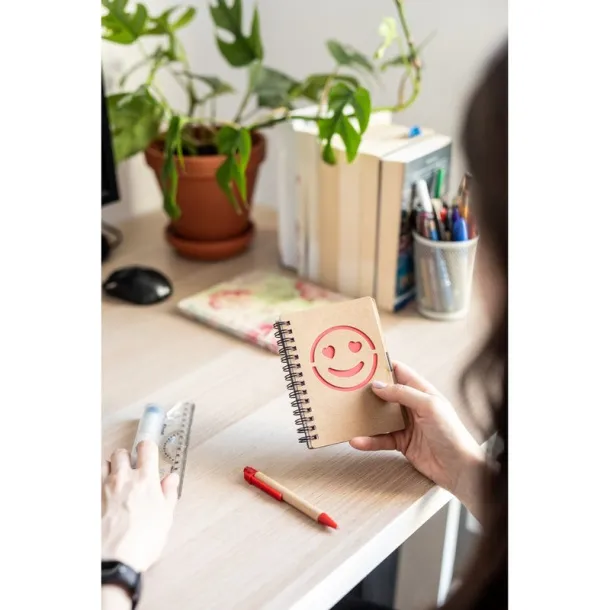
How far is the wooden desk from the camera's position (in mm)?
604

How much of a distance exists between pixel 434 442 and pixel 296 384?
0.14 metres

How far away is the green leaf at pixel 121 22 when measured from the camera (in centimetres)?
101

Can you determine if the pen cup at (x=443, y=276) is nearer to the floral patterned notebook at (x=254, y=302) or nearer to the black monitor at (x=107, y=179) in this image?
the floral patterned notebook at (x=254, y=302)

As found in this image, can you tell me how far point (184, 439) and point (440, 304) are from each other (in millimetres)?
410

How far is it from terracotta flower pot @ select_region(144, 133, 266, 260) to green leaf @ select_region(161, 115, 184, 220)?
33mm

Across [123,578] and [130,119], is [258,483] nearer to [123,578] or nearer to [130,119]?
[123,578]

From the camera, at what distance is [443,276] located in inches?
38.6

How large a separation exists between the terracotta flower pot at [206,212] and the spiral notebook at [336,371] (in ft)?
1.36

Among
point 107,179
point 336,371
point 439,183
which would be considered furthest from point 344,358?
point 107,179
